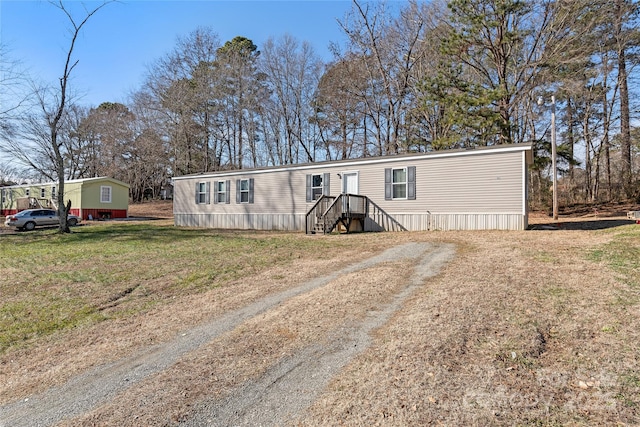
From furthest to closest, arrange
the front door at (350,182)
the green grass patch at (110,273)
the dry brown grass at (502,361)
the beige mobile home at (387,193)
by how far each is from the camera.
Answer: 1. the front door at (350,182)
2. the beige mobile home at (387,193)
3. the green grass patch at (110,273)
4. the dry brown grass at (502,361)

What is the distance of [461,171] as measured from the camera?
13.4 metres

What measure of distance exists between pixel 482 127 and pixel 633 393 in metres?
17.1

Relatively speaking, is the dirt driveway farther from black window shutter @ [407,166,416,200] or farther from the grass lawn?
black window shutter @ [407,166,416,200]

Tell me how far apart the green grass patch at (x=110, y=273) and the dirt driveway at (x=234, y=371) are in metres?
1.91

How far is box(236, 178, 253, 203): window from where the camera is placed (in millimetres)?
18719

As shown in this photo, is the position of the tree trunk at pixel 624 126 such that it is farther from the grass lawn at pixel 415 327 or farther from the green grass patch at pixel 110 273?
the green grass patch at pixel 110 273

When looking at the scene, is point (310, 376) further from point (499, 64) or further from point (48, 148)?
point (48, 148)

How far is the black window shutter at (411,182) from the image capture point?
1435cm

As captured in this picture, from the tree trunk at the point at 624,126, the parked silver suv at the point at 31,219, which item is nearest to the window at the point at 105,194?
the parked silver suv at the point at 31,219

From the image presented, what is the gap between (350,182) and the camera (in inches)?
623

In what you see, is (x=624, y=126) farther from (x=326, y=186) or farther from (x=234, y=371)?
(x=234, y=371)

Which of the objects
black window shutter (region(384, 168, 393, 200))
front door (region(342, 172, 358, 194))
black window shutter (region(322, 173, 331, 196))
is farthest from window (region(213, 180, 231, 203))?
black window shutter (region(384, 168, 393, 200))

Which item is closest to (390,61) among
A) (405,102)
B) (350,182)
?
(405,102)

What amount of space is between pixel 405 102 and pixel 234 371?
23.7 m
